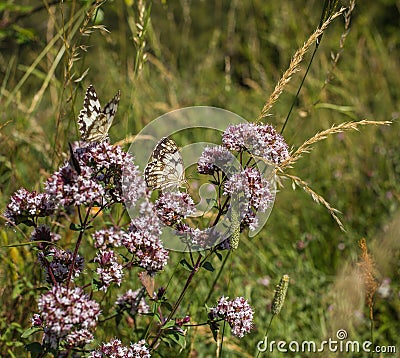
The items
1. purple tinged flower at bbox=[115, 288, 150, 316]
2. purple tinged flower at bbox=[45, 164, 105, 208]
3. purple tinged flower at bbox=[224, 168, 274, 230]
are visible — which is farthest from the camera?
purple tinged flower at bbox=[115, 288, 150, 316]

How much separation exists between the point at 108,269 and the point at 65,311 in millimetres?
262

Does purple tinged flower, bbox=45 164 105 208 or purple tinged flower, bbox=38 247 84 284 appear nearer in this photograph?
purple tinged flower, bbox=45 164 105 208

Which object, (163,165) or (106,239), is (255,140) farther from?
(106,239)

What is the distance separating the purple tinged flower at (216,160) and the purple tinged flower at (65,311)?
56cm

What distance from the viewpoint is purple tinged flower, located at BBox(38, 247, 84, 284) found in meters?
1.73

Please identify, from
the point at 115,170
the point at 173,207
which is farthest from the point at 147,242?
the point at 115,170

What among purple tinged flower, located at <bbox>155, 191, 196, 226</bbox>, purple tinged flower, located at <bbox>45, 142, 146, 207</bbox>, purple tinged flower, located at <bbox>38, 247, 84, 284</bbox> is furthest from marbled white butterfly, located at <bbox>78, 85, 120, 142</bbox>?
purple tinged flower, located at <bbox>38, 247, 84, 284</bbox>

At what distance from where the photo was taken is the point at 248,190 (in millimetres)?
1667

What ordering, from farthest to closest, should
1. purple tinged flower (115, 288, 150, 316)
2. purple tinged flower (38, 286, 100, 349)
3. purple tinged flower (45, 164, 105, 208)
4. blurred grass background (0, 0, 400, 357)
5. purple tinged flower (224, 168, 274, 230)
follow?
blurred grass background (0, 0, 400, 357) < purple tinged flower (115, 288, 150, 316) < purple tinged flower (224, 168, 274, 230) < purple tinged flower (45, 164, 105, 208) < purple tinged flower (38, 286, 100, 349)

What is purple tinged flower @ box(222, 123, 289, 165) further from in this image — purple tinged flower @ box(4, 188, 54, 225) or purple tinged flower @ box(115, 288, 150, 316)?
purple tinged flower @ box(115, 288, 150, 316)

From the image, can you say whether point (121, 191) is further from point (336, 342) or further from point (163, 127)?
point (163, 127)

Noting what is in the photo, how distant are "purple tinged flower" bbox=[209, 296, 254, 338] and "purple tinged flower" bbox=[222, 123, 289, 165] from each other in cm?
50

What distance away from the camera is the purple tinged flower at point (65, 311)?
145 cm

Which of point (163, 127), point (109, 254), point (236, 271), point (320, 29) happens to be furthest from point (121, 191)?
point (163, 127)
